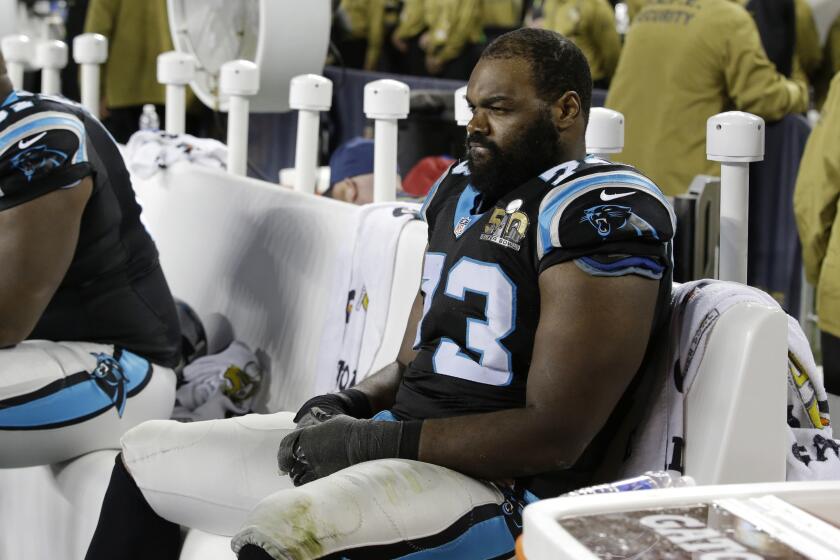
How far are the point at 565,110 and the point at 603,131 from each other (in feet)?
1.47

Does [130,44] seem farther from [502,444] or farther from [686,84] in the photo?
[502,444]

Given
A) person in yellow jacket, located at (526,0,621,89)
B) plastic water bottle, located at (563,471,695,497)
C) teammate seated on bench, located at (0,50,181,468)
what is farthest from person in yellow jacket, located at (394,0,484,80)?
plastic water bottle, located at (563,471,695,497)

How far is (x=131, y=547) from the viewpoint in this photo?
200 cm

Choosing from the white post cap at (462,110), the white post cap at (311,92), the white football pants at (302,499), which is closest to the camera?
the white football pants at (302,499)

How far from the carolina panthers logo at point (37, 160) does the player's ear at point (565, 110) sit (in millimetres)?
1025

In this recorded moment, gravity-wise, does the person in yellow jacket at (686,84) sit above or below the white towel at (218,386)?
above

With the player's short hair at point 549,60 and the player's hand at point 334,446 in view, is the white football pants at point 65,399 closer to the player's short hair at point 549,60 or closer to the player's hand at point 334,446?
the player's hand at point 334,446

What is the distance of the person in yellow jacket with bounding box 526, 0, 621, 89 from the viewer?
516cm

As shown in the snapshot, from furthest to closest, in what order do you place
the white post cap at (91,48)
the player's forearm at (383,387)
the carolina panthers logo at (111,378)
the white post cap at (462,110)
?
1. the white post cap at (91,48)
2. the white post cap at (462,110)
3. the carolina panthers logo at (111,378)
4. the player's forearm at (383,387)

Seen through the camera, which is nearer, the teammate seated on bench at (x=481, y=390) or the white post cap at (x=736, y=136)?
the teammate seated on bench at (x=481, y=390)

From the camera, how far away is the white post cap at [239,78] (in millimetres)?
3637

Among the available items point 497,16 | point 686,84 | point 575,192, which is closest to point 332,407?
point 575,192

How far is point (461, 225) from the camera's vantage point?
1.96m

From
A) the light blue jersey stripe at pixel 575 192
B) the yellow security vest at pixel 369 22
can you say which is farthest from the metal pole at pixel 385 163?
the yellow security vest at pixel 369 22
